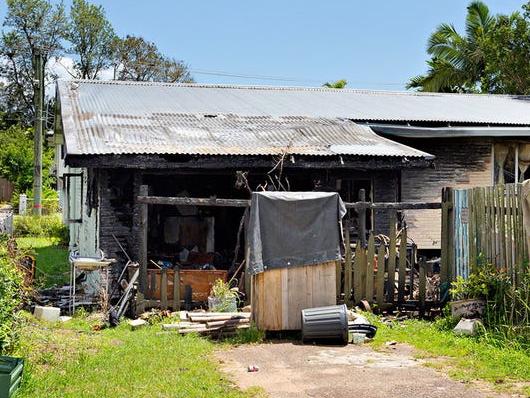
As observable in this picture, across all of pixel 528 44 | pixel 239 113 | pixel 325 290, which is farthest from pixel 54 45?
pixel 325 290

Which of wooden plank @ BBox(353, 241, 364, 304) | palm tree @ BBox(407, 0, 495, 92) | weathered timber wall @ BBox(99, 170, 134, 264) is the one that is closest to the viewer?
wooden plank @ BBox(353, 241, 364, 304)

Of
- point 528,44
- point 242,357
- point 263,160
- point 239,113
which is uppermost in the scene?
point 528,44

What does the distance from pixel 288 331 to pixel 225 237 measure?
181 inches

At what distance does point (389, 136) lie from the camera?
1561 cm

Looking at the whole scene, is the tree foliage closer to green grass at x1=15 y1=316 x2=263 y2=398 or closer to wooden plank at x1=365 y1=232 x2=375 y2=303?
wooden plank at x1=365 y1=232 x2=375 y2=303

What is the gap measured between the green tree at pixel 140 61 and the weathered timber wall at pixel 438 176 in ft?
121

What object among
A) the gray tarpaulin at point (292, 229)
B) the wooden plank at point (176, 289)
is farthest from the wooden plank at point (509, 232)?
the wooden plank at point (176, 289)

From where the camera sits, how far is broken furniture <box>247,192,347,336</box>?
9492 mm

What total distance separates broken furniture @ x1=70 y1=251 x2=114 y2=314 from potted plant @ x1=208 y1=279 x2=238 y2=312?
1.78m

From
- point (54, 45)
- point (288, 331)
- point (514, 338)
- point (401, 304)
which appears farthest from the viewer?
point (54, 45)

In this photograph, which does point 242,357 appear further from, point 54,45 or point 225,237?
point 54,45

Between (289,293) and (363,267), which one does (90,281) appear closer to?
(289,293)

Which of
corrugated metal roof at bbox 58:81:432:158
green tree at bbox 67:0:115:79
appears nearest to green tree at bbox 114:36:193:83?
green tree at bbox 67:0:115:79

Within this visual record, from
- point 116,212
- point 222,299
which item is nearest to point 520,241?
point 222,299
